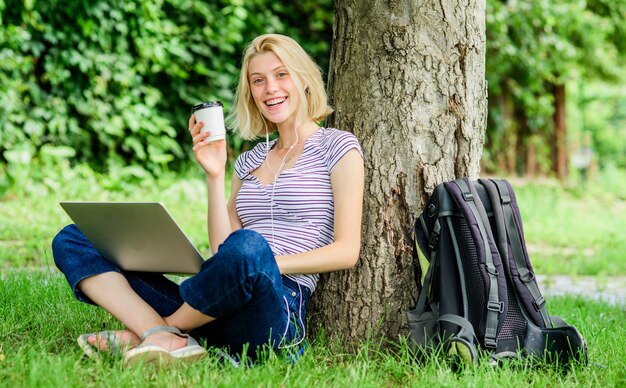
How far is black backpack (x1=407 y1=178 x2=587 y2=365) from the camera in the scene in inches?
98.7

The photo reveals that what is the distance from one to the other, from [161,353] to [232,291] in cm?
32

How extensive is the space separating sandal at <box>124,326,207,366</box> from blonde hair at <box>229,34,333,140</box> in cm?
86

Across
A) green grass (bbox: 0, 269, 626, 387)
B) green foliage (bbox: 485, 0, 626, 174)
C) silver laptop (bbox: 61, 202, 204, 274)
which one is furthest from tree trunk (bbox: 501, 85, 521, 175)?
silver laptop (bbox: 61, 202, 204, 274)

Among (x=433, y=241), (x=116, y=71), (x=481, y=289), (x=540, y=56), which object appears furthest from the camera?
(x=540, y=56)

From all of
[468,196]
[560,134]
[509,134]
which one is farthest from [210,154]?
[560,134]

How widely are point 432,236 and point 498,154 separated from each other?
27.7ft

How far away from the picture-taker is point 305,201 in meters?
2.71

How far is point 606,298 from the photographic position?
475 centimetres

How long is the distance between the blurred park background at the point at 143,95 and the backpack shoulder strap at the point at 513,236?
3.00 metres

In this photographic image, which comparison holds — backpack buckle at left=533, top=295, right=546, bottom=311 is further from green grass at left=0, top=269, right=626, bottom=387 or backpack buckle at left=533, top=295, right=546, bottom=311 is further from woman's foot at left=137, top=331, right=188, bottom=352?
woman's foot at left=137, top=331, right=188, bottom=352

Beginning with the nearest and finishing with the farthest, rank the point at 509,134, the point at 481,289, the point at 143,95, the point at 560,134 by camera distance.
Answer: the point at 481,289 < the point at 143,95 < the point at 509,134 < the point at 560,134

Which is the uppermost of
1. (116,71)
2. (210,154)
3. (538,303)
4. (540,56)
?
(540,56)

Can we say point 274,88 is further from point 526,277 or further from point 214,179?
point 526,277

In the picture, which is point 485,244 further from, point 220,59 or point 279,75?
point 220,59
